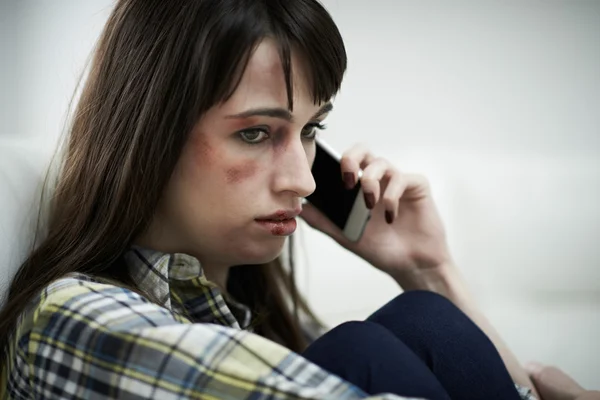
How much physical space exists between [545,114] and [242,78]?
1.46 m

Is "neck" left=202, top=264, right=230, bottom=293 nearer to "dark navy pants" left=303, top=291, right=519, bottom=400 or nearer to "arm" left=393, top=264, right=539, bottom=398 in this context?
"dark navy pants" left=303, top=291, right=519, bottom=400

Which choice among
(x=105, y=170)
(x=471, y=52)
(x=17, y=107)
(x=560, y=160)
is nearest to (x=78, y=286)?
(x=105, y=170)

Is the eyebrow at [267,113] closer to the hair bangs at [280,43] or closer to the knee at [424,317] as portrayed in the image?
the hair bangs at [280,43]

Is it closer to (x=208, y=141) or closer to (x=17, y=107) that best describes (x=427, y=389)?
(x=208, y=141)

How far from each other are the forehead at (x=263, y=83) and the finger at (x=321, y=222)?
429 mm

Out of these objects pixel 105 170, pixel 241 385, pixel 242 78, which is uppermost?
pixel 242 78

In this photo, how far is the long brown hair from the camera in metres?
0.90

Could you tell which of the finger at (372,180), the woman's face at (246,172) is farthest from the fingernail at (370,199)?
the woman's face at (246,172)

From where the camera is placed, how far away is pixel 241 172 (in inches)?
36.9

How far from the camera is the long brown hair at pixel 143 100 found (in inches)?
35.3

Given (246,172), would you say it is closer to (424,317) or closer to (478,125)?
(424,317)

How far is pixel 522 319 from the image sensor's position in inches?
66.8

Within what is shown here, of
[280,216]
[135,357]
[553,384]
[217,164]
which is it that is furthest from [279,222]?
[553,384]

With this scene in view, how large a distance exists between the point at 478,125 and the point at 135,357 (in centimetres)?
161
